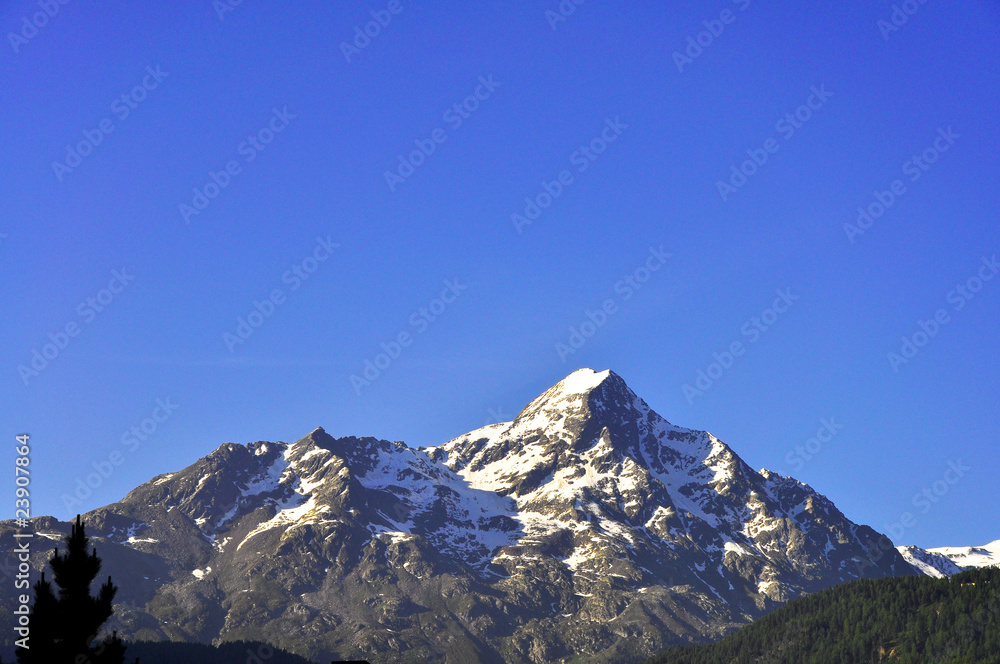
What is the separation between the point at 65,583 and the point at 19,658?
566 centimetres

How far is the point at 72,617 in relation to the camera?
6900 centimetres

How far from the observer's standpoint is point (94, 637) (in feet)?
232

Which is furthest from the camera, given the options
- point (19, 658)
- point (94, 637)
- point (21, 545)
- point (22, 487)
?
point (22, 487)

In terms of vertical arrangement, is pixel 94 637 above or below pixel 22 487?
below

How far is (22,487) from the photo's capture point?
83750 millimetres

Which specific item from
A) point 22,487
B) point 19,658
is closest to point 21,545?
point 22,487

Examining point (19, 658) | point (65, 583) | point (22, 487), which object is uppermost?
point (22, 487)

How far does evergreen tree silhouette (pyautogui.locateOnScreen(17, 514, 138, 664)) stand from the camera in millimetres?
67500

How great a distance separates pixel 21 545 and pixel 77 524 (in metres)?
11.6

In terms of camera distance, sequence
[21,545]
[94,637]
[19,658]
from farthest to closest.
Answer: [21,545]
[94,637]
[19,658]

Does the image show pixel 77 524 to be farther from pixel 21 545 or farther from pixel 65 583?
pixel 21 545

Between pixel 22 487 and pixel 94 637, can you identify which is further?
pixel 22 487

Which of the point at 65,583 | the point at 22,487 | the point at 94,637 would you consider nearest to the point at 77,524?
the point at 65,583

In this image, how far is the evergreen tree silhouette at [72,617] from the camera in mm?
67500
